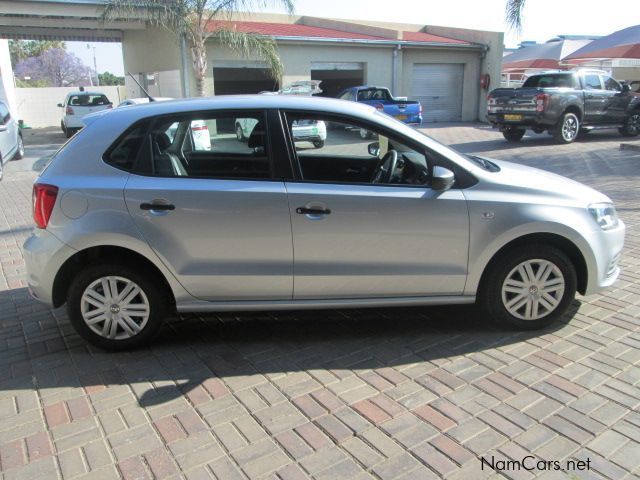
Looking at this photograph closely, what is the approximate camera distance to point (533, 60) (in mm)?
28641

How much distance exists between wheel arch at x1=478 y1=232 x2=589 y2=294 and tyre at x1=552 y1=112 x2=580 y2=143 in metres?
12.5

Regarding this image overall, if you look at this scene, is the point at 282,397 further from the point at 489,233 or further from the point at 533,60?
the point at 533,60

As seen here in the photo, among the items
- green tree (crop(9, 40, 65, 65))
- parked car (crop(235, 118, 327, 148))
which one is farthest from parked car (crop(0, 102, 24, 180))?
green tree (crop(9, 40, 65, 65))

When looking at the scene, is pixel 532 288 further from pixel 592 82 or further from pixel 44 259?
pixel 592 82

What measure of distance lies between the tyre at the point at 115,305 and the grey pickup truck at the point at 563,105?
44.2 feet

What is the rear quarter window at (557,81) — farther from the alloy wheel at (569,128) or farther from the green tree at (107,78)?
the green tree at (107,78)

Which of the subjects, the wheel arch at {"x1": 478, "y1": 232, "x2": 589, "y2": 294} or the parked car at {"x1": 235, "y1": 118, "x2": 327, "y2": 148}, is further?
the wheel arch at {"x1": 478, "y1": 232, "x2": 589, "y2": 294}

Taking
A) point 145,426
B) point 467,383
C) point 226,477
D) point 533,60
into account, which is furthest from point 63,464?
point 533,60

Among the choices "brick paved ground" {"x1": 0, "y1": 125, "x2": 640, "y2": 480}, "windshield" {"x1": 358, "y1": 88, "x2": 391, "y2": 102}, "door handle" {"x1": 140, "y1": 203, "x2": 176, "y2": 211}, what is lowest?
"brick paved ground" {"x1": 0, "y1": 125, "x2": 640, "y2": 480}

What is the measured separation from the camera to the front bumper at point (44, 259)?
11.9 feet

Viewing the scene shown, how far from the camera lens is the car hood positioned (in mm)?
3875

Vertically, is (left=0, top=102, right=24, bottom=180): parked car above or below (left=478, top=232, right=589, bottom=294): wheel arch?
above

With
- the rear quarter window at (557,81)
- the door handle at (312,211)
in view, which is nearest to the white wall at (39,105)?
the rear quarter window at (557,81)

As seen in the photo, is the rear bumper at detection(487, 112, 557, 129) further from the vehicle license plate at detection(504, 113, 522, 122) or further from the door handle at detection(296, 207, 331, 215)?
the door handle at detection(296, 207, 331, 215)
